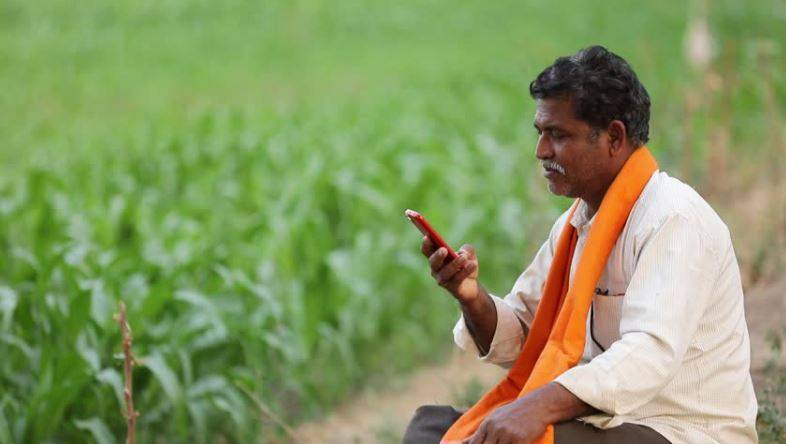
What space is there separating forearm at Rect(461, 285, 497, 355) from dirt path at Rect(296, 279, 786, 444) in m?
1.38

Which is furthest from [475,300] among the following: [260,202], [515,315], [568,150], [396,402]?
[260,202]

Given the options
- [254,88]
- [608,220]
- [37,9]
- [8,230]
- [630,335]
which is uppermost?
[37,9]

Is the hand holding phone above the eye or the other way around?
the other way around

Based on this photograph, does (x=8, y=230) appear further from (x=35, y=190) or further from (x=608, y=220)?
(x=608, y=220)

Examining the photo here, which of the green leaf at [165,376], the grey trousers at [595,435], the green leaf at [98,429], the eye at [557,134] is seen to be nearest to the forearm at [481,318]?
the grey trousers at [595,435]

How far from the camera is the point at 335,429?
17.5 ft

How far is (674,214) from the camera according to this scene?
101 inches

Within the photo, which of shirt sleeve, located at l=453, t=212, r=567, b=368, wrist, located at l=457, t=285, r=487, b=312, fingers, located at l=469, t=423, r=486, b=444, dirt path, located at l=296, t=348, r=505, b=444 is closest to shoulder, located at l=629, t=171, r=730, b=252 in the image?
shirt sleeve, located at l=453, t=212, r=567, b=368

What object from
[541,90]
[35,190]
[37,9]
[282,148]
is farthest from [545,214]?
[37,9]

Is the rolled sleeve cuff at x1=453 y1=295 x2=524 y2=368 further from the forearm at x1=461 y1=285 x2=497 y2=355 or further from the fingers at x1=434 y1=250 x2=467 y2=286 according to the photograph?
the fingers at x1=434 y1=250 x2=467 y2=286

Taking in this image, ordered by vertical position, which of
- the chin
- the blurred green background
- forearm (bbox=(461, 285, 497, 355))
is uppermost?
the blurred green background

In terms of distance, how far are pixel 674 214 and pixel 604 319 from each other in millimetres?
324

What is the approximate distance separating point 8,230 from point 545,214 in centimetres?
287

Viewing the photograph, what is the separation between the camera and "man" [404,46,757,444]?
8.08 ft
